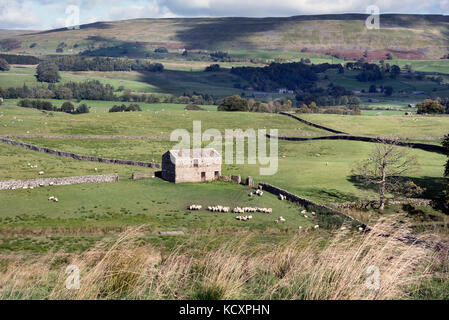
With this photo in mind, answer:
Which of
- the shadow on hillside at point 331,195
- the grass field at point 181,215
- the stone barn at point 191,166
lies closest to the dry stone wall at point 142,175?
the grass field at point 181,215

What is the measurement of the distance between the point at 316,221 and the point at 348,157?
3339cm

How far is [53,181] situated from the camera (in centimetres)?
5022

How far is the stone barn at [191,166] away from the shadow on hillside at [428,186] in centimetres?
1549

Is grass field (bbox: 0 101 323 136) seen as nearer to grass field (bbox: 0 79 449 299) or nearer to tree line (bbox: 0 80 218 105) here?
grass field (bbox: 0 79 449 299)

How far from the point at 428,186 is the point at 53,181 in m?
39.7

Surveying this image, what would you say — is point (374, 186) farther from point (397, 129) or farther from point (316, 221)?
point (397, 129)

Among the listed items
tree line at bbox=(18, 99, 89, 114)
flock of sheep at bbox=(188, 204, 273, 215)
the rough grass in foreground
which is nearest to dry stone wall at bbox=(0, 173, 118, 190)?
flock of sheep at bbox=(188, 204, 273, 215)

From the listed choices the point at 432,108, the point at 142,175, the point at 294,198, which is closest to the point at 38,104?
the point at 142,175

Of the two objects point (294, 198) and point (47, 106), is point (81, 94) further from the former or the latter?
point (294, 198)

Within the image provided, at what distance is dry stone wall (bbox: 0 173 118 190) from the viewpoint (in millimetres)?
47844

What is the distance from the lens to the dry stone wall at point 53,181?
47.8 meters

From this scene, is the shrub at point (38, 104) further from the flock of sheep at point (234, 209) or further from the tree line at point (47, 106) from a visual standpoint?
the flock of sheep at point (234, 209)

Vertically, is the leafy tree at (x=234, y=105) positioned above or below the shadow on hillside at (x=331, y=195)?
above
